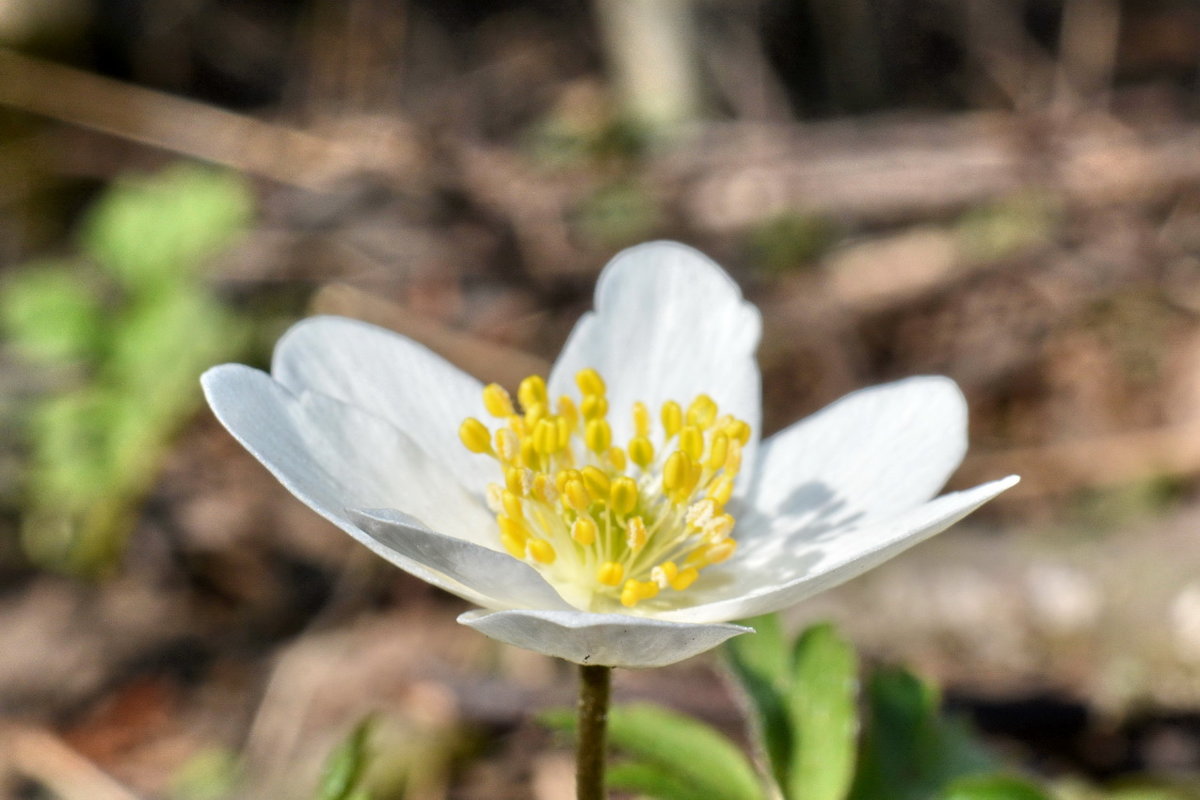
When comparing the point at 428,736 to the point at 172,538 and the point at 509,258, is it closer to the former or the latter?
the point at 172,538

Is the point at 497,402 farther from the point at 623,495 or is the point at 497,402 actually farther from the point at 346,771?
the point at 346,771

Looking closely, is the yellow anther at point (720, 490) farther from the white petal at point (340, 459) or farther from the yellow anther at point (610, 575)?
the white petal at point (340, 459)

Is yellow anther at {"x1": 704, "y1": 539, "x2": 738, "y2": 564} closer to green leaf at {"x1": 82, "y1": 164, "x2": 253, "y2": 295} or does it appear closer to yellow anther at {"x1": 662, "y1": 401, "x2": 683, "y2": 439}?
yellow anther at {"x1": 662, "y1": 401, "x2": 683, "y2": 439}

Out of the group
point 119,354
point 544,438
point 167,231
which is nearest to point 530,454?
point 544,438

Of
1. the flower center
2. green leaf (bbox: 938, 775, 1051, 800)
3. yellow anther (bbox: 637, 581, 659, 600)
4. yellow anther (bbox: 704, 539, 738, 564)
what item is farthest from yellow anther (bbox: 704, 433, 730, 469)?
green leaf (bbox: 938, 775, 1051, 800)

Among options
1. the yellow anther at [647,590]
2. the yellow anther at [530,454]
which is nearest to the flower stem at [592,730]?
the yellow anther at [647,590]

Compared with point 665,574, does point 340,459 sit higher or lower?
higher
